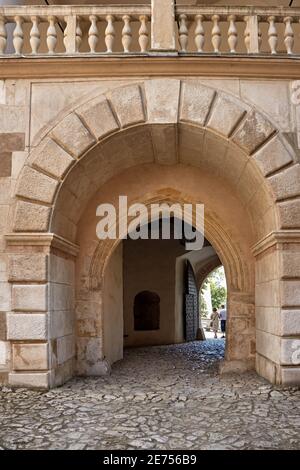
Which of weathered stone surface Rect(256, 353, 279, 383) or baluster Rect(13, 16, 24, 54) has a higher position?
baluster Rect(13, 16, 24, 54)

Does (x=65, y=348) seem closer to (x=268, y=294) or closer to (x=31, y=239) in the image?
(x=31, y=239)

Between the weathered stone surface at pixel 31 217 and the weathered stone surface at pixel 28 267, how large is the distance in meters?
0.31

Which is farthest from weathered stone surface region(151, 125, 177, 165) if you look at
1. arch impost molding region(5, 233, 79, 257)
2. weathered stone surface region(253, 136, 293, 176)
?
arch impost molding region(5, 233, 79, 257)

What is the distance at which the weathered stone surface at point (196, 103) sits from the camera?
5.60m

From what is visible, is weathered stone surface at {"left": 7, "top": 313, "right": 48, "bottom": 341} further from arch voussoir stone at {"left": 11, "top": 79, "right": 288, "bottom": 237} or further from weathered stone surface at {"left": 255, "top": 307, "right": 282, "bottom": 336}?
weathered stone surface at {"left": 255, "top": 307, "right": 282, "bottom": 336}

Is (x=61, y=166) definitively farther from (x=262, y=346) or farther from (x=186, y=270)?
(x=186, y=270)

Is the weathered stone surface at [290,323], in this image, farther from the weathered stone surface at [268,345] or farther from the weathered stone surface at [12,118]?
the weathered stone surface at [12,118]

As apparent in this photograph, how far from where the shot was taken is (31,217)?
17.8 feet

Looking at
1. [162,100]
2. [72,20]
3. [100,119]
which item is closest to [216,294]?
[162,100]

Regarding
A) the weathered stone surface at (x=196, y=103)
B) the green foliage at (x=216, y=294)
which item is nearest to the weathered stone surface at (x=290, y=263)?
the weathered stone surface at (x=196, y=103)

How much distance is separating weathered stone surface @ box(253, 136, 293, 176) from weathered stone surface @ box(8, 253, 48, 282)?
9.31 feet

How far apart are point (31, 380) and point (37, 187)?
7.47 feet

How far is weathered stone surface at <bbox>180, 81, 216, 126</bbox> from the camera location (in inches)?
221

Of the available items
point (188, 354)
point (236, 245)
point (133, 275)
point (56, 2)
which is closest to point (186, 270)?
point (133, 275)
